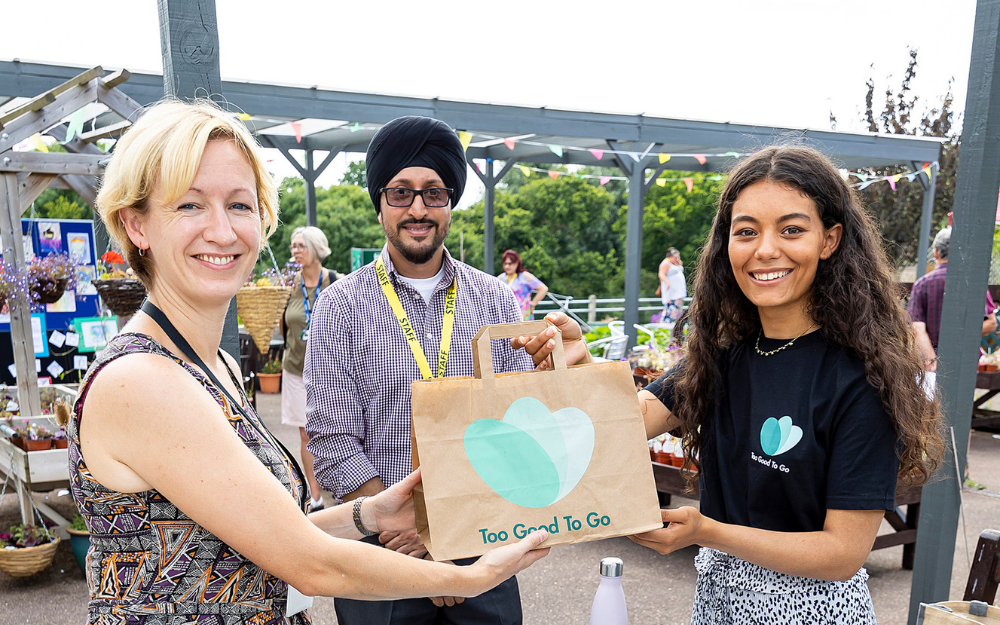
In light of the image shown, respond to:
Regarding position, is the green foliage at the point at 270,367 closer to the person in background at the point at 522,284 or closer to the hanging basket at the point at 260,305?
the person in background at the point at 522,284

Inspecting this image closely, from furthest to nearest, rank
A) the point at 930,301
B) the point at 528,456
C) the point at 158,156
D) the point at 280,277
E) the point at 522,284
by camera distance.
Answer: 1. the point at 522,284
2. the point at 280,277
3. the point at 930,301
4. the point at 528,456
5. the point at 158,156

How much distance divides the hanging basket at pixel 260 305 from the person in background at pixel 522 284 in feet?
15.4

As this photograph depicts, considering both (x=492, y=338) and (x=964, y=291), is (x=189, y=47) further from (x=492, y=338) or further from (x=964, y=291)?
(x=964, y=291)

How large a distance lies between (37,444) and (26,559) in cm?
61

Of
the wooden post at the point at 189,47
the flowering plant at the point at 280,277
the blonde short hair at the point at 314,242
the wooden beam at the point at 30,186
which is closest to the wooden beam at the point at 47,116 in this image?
the wooden beam at the point at 30,186

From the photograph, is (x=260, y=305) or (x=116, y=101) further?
(x=260, y=305)

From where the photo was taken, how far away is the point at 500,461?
1.29m

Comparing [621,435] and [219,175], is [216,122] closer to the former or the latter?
[219,175]

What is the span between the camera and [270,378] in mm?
9070

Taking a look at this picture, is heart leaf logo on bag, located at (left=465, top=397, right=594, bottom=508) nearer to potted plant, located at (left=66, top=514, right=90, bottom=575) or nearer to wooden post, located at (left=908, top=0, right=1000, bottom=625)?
wooden post, located at (left=908, top=0, right=1000, bottom=625)

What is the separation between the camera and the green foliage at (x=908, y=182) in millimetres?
16297

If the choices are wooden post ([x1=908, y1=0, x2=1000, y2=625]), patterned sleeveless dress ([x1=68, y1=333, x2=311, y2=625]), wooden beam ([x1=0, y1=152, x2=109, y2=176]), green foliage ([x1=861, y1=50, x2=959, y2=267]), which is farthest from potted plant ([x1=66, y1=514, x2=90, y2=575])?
green foliage ([x1=861, y1=50, x2=959, y2=267])

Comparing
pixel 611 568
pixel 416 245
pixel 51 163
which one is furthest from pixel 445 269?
pixel 51 163

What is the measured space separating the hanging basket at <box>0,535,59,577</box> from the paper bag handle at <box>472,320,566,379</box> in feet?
11.6
